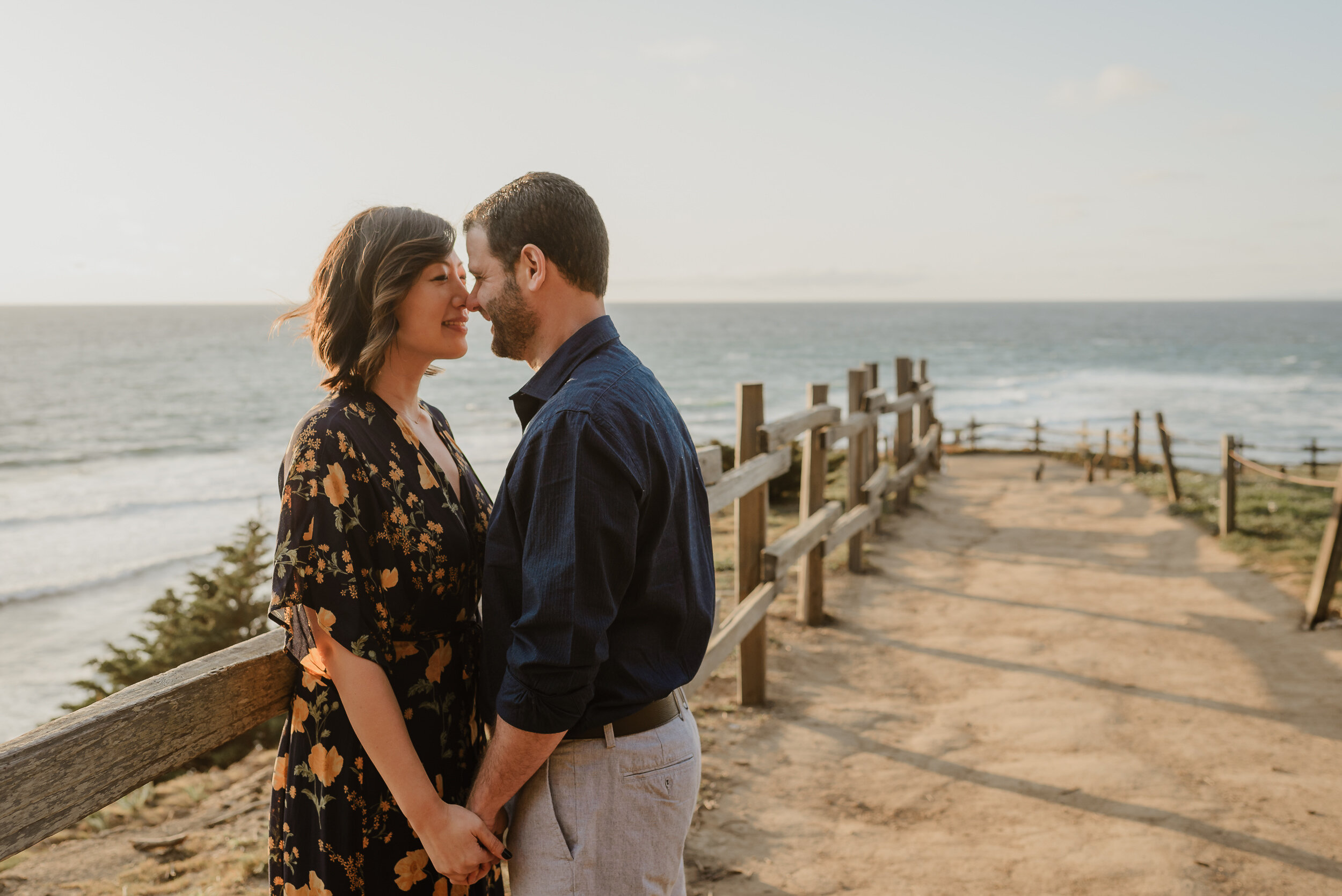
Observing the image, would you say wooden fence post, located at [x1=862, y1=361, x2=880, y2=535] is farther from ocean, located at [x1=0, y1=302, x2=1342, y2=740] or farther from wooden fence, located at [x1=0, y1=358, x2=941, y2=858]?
ocean, located at [x1=0, y1=302, x2=1342, y2=740]

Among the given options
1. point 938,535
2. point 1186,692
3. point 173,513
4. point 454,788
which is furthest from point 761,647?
point 173,513

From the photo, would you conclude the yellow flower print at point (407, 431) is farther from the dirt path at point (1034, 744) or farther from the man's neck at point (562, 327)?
the dirt path at point (1034, 744)

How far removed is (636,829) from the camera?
1.57 metres

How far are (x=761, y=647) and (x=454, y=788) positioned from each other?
11.8 ft

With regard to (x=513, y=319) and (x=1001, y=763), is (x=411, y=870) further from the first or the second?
(x=1001, y=763)

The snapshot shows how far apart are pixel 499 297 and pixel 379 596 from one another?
60 centimetres

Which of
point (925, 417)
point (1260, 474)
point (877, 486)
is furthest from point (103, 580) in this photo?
point (1260, 474)

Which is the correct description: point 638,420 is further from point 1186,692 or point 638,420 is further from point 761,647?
point 1186,692

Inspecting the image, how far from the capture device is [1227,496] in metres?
9.55

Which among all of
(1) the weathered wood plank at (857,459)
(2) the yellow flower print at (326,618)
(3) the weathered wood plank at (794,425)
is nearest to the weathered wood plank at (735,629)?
(3) the weathered wood plank at (794,425)

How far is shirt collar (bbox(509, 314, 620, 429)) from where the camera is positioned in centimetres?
158

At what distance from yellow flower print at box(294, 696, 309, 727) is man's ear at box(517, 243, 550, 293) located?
3.03 feet

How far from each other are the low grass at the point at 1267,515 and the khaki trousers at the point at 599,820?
848cm

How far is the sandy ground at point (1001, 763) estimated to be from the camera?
3.45m
